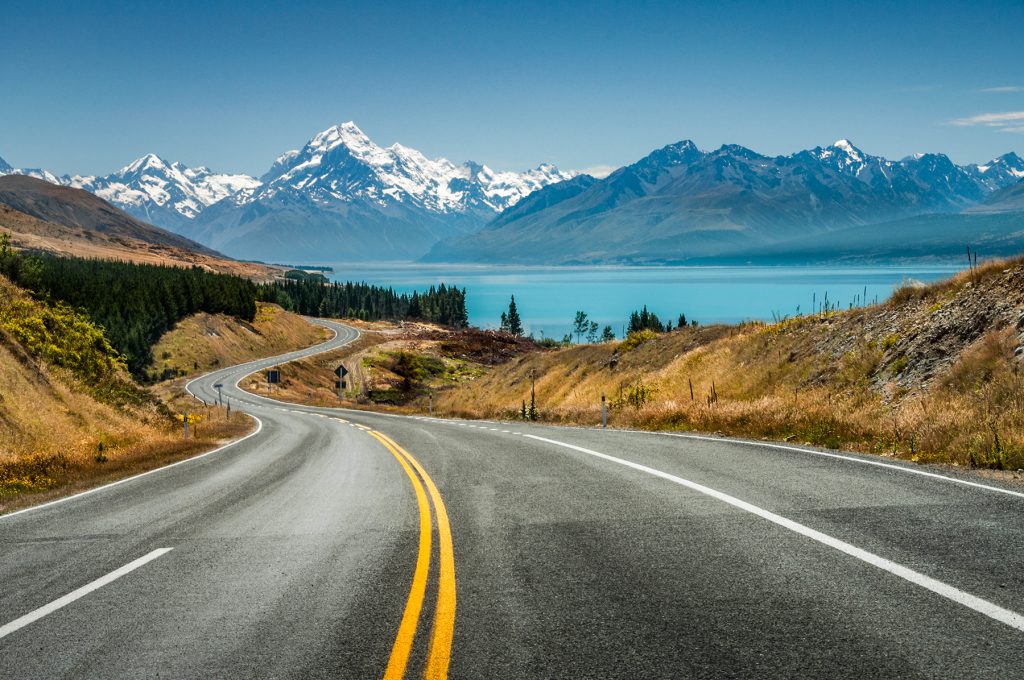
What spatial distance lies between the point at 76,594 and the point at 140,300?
4330 inches

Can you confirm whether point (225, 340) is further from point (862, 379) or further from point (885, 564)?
point (885, 564)

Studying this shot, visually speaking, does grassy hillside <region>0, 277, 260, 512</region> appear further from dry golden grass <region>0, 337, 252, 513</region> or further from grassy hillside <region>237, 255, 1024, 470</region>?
grassy hillside <region>237, 255, 1024, 470</region>

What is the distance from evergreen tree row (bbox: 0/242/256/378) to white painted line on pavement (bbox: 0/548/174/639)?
7224 centimetres

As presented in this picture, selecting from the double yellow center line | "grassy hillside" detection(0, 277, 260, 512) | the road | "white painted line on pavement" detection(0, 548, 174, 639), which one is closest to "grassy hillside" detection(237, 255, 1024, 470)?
the road

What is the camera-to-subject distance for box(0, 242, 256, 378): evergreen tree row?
8994 centimetres

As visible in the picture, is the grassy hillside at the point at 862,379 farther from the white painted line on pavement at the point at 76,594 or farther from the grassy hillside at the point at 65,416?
the grassy hillside at the point at 65,416

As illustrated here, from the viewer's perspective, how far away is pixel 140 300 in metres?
102

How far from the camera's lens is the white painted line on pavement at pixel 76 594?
5.26 m

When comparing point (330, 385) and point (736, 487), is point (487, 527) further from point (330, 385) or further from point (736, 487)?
point (330, 385)

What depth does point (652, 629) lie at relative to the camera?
4.75 m

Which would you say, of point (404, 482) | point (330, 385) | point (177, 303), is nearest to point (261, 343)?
point (177, 303)

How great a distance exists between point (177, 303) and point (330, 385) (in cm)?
3425

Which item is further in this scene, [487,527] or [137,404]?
[137,404]

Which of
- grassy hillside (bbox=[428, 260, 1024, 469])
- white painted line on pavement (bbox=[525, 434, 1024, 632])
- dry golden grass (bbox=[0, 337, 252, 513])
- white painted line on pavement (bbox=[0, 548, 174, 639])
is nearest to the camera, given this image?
white painted line on pavement (bbox=[525, 434, 1024, 632])
